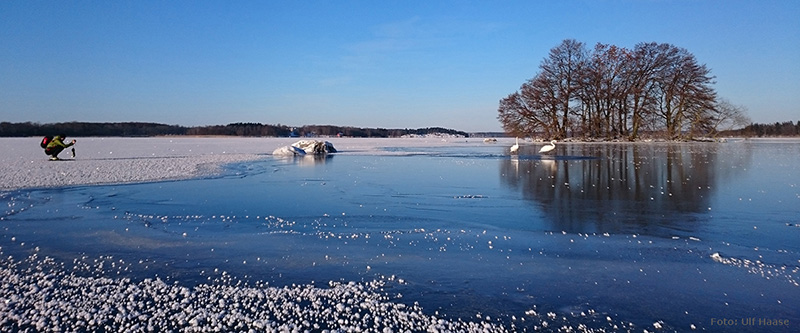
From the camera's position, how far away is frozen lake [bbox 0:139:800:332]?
307 cm

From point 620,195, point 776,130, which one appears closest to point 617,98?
point 620,195

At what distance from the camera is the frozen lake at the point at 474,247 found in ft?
10.1

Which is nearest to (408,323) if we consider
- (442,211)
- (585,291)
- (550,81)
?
(585,291)

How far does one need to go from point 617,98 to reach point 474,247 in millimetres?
40881

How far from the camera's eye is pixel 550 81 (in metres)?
41.6

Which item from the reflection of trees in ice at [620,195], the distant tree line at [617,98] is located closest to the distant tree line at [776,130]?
the distant tree line at [617,98]

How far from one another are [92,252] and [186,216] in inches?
72.0

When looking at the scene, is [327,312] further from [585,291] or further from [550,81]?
[550,81]

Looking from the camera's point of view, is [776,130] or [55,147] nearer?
[55,147]

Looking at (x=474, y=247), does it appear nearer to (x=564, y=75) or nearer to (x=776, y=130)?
(x=564, y=75)

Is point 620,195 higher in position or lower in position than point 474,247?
higher

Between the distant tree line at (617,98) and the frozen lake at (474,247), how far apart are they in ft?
112

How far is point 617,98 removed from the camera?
133 ft

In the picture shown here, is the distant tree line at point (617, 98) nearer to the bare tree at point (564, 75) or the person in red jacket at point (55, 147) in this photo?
the bare tree at point (564, 75)
